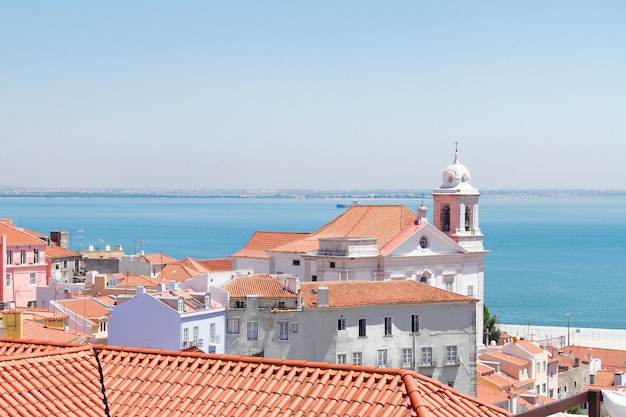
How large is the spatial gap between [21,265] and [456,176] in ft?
73.7

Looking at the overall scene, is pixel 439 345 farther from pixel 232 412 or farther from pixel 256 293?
pixel 232 412

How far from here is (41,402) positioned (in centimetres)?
888

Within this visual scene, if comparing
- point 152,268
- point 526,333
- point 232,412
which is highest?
point 232,412

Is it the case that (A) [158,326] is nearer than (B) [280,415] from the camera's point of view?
No

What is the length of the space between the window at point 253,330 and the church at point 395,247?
13657 millimetres

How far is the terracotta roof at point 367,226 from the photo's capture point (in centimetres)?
5566

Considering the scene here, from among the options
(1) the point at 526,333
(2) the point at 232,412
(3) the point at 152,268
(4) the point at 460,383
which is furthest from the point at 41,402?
(1) the point at 526,333

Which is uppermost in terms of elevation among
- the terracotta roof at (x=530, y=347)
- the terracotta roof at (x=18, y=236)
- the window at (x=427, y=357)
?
the terracotta roof at (x=18, y=236)

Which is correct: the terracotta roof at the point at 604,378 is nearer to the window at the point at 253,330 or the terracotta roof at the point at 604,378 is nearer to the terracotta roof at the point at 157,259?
the window at the point at 253,330

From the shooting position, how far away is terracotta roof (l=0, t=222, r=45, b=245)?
190 ft

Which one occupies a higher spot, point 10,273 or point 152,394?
point 152,394

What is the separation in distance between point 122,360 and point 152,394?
77 cm

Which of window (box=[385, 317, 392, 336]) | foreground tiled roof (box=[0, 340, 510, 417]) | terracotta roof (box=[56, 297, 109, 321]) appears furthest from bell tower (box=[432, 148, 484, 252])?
foreground tiled roof (box=[0, 340, 510, 417])

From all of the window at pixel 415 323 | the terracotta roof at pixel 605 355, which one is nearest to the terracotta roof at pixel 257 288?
the window at pixel 415 323
